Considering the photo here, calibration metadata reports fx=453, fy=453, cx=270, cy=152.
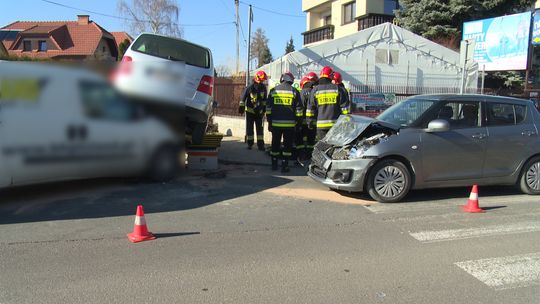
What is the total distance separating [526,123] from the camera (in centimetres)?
726

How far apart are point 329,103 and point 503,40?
16.7 m

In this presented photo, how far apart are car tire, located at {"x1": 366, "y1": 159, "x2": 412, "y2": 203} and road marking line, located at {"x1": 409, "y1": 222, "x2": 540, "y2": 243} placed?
1290 millimetres

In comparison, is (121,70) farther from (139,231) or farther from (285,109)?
(285,109)

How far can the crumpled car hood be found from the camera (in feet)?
22.3

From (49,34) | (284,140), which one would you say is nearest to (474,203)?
(284,140)

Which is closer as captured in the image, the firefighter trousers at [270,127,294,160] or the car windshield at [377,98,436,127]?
the car windshield at [377,98,436,127]

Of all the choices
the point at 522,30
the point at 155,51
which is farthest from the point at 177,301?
the point at 522,30

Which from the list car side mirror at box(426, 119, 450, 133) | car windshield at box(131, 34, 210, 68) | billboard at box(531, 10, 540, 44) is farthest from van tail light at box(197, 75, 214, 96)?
billboard at box(531, 10, 540, 44)

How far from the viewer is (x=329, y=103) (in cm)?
865

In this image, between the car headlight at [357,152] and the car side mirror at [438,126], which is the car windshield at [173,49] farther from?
the car side mirror at [438,126]

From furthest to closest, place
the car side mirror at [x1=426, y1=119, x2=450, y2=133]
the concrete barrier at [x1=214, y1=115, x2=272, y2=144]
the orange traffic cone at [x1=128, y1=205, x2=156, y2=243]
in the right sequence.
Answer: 1. the concrete barrier at [x1=214, y1=115, x2=272, y2=144]
2. the car side mirror at [x1=426, y1=119, x2=450, y2=133]
3. the orange traffic cone at [x1=128, y1=205, x2=156, y2=243]

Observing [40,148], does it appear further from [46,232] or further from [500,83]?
[500,83]

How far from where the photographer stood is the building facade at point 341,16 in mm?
33781

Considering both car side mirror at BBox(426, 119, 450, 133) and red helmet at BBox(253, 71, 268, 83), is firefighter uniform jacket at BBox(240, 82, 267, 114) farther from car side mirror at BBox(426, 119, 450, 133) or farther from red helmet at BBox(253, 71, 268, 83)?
car side mirror at BBox(426, 119, 450, 133)
